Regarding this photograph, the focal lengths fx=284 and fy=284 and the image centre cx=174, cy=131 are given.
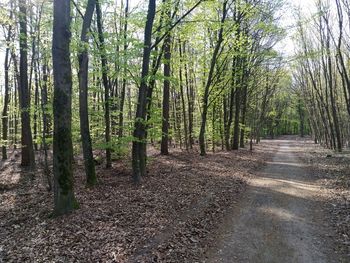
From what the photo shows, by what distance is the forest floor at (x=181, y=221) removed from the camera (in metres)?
5.75

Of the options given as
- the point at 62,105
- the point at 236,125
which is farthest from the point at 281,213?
the point at 236,125

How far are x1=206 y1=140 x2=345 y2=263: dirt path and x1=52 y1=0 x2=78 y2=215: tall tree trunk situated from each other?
4.12 metres

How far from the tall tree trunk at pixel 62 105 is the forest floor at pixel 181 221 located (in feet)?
2.30

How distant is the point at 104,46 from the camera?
10383mm

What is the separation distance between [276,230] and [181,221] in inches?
92.1

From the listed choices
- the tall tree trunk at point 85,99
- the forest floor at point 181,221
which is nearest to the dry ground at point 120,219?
the forest floor at point 181,221

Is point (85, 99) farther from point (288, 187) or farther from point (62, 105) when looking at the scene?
point (288, 187)

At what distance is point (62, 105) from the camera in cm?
719

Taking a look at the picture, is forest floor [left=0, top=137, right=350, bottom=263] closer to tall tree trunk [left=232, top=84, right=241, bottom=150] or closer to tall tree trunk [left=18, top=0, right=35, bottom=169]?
tall tree trunk [left=18, top=0, right=35, bottom=169]

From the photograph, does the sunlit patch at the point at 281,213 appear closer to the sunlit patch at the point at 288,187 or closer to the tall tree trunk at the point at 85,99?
the sunlit patch at the point at 288,187

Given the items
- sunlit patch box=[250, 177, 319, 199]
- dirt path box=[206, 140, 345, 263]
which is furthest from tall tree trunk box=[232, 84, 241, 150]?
dirt path box=[206, 140, 345, 263]

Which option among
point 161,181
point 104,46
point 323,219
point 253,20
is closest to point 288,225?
point 323,219

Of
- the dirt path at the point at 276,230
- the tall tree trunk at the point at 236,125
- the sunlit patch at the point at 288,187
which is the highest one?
the tall tree trunk at the point at 236,125

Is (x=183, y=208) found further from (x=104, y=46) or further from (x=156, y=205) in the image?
(x=104, y=46)
